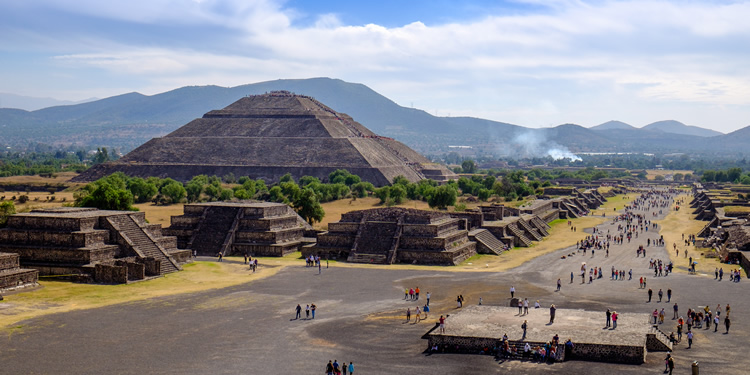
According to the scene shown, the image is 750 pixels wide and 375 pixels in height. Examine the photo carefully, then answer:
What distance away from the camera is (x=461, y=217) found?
75.0 m

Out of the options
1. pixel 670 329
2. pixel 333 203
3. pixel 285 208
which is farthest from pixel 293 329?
pixel 333 203

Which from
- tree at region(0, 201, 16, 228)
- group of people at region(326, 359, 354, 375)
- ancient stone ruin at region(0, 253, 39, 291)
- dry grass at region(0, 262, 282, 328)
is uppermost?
tree at region(0, 201, 16, 228)

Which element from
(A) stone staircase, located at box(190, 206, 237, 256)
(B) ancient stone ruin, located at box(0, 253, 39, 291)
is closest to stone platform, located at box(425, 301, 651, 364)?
(B) ancient stone ruin, located at box(0, 253, 39, 291)

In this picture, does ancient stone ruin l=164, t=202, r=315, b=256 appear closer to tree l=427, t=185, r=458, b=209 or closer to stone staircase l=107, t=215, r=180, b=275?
stone staircase l=107, t=215, r=180, b=275

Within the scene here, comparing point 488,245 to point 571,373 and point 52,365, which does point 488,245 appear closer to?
point 571,373

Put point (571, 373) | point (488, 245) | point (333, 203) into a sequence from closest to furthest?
point (571, 373), point (488, 245), point (333, 203)

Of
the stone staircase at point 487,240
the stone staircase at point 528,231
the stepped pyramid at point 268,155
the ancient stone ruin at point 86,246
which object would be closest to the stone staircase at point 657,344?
the ancient stone ruin at point 86,246

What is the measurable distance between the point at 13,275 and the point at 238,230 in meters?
23.1

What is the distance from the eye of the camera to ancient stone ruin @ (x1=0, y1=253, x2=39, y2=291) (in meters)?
45.6

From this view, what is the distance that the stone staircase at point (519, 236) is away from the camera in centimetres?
7662

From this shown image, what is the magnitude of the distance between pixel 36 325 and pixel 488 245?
137 ft

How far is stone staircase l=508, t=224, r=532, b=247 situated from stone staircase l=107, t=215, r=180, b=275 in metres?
35.4

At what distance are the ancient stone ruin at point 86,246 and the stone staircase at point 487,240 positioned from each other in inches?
1073

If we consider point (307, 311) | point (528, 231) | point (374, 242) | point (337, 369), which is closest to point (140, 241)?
point (374, 242)
